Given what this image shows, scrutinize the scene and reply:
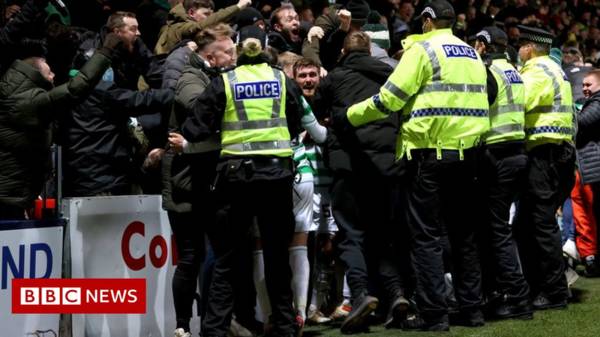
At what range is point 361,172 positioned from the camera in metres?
8.44

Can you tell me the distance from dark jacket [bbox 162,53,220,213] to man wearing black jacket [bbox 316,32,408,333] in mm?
1077

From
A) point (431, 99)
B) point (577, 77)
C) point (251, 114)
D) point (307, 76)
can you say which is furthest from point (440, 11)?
point (577, 77)

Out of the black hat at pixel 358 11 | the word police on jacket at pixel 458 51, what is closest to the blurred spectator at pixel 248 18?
the black hat at pixel 358 11

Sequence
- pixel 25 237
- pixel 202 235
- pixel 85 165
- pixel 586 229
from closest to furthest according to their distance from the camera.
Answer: pixel 25 237, pixel 202 235, pixel 85 165, pixel 586 229

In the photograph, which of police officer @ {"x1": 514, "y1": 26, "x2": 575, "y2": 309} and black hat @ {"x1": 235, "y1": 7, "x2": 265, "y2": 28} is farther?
black hat @ {"x1": 235, "y1": 7, "x2": 265, "y2": 28}

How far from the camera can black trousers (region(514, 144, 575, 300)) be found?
928cm

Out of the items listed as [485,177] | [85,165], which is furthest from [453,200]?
[85,165]

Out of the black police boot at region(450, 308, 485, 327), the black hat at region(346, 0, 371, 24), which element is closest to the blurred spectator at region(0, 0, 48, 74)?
the black hat at region(346, 0, 371, 24)

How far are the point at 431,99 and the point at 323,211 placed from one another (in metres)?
1.51

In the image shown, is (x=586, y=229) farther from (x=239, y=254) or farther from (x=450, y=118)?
(x=239, y=254)

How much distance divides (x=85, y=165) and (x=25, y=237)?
45.3 inches

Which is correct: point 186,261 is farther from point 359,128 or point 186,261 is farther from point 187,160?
point 359,128

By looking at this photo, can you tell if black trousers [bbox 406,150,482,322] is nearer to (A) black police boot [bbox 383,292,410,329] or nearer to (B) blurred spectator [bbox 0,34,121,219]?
(A) black police boot [bbox 383,292,410,329]

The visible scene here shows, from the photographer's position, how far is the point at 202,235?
7.89 meters
